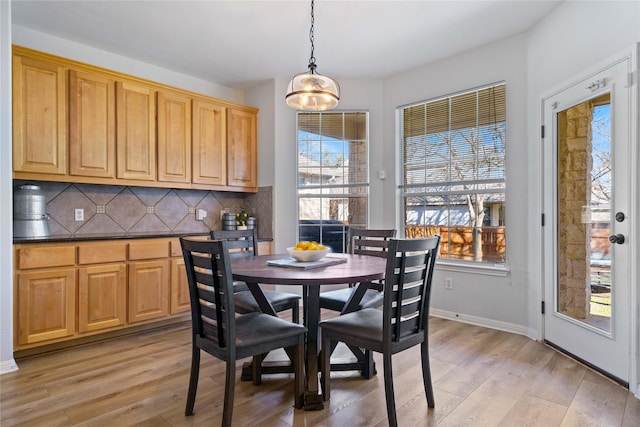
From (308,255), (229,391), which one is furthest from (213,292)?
(308,255)

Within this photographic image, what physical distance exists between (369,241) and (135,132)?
95.2 inches

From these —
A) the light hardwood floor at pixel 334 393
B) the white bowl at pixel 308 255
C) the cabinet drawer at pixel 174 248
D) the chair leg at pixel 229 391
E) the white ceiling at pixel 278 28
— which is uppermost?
the white ceiling at pixel 278 28

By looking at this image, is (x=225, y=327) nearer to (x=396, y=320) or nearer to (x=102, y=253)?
(x=396, y=320)

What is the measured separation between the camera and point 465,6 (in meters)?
2.77

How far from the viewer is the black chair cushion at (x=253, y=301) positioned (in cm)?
235

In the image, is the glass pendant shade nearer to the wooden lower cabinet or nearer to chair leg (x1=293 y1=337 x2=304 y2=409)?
chair leg (x1=293 y1=337 x2=304 y2=409)

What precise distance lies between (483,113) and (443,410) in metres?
2.74

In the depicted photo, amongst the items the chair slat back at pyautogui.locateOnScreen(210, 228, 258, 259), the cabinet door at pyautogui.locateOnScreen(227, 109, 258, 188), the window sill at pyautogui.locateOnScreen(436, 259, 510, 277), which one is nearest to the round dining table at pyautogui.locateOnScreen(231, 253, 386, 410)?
the chair slat back at pyautogui.locateOnScreen(210, 228, 258, 259)

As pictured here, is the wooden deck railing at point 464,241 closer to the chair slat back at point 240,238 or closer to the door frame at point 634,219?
the door frame at point 634,219

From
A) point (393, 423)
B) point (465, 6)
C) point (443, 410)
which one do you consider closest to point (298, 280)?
point (393, 423)

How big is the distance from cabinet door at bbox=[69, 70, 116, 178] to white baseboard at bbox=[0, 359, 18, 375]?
147cm

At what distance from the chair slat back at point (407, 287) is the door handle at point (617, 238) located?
4.30 ft

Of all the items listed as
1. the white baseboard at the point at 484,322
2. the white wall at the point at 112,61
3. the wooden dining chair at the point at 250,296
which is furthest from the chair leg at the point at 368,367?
the white wall at the point at 112,61

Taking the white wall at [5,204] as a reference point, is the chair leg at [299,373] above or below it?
below
